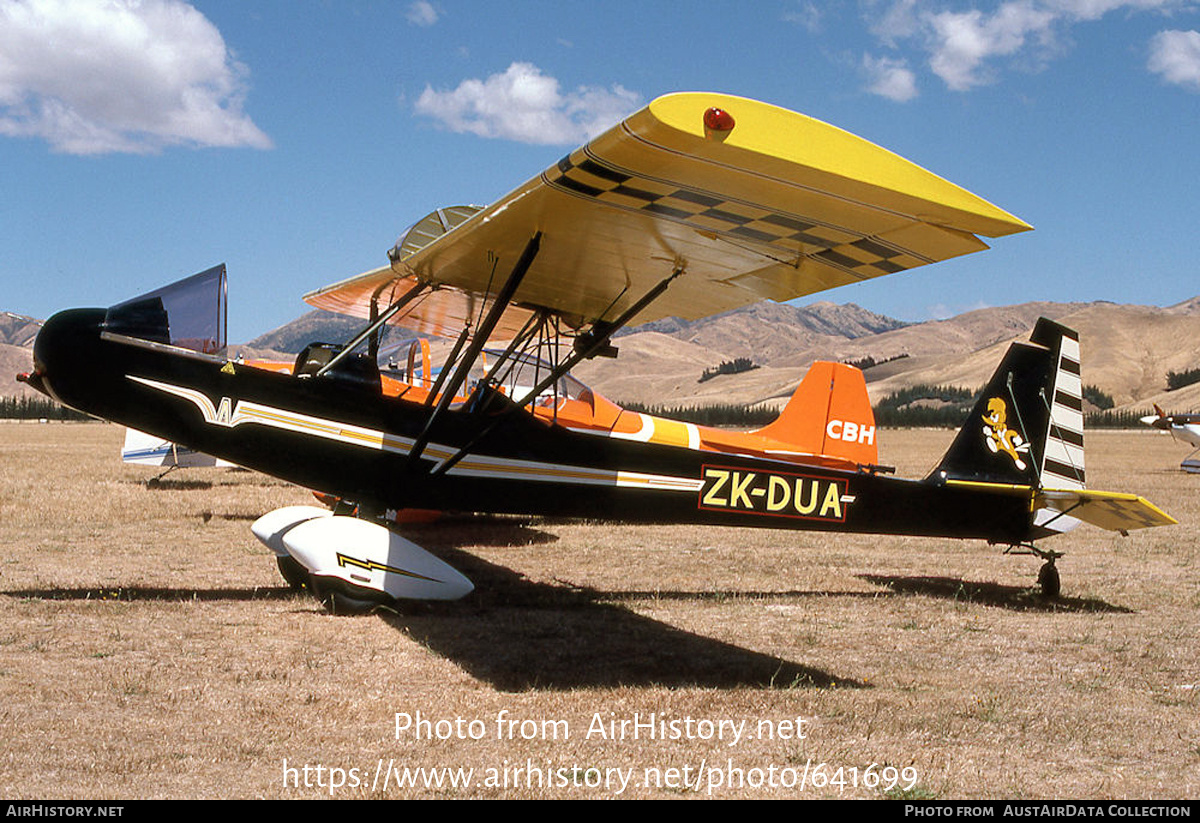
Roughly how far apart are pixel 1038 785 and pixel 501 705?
2.41 metres

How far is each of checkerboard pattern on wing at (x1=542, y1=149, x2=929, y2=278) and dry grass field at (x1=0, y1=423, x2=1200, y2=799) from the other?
93.1 inches

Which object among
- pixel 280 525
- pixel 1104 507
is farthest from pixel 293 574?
pixel 1104 507

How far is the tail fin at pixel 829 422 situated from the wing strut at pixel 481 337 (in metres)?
3.89

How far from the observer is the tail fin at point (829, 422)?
9.39 m

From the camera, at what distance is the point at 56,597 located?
6730 millimetres

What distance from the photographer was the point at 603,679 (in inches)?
207

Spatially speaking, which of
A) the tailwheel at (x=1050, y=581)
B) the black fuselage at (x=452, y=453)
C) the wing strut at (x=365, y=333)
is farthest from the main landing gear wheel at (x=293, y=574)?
the tailwheel at (x=1050, y=581)

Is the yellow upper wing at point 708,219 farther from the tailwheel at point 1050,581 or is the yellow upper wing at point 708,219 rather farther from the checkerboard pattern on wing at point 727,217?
the tailwheel at point 1050,581

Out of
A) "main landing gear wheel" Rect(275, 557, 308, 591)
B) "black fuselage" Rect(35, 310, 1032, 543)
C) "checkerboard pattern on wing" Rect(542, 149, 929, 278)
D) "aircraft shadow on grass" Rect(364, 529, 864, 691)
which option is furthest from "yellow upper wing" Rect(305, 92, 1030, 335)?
"main landing gear wheel" Rect(275, 557, 308, 591)

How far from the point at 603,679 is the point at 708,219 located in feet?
8.43

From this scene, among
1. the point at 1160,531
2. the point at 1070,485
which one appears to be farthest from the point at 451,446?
the point at 1160,531

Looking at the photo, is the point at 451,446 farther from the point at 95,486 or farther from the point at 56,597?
the point at 95,486

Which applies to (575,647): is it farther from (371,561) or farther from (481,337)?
(481,337)

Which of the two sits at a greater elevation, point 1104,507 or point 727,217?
point 727,217
